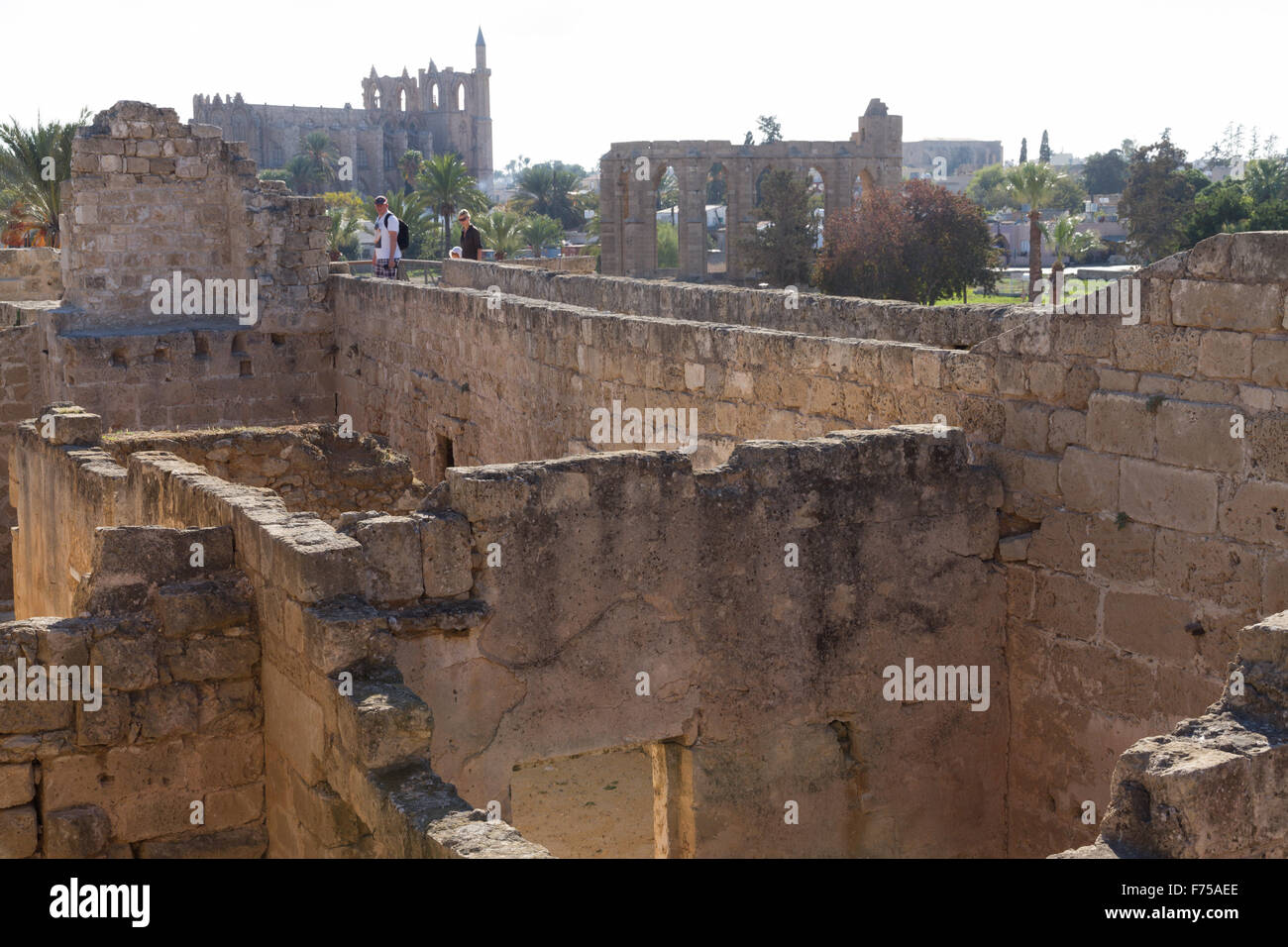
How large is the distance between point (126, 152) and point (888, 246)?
94.0 ft

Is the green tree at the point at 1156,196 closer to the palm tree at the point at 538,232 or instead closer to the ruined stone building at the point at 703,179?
the ruined stone building at the point at 703,179

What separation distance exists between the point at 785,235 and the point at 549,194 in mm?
36261

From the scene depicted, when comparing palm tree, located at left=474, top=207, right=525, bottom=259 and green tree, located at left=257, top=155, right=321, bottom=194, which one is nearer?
palm tree, located at left=474, top=207, right=525, bottom=259

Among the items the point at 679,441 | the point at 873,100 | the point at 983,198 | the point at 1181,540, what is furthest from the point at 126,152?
the point at 983,198

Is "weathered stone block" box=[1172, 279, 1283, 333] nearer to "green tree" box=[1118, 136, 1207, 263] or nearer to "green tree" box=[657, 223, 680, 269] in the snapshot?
"green tree" box=[1118, 136, 1207, 263]

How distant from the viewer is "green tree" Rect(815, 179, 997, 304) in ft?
133

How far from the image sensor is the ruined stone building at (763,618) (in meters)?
4.98

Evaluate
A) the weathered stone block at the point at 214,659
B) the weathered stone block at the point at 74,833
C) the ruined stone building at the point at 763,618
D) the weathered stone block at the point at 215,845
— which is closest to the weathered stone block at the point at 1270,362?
the ruined stone building at the point at 763,618

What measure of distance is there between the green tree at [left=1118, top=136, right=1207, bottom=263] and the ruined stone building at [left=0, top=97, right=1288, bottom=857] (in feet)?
149

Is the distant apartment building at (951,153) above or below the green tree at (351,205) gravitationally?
above

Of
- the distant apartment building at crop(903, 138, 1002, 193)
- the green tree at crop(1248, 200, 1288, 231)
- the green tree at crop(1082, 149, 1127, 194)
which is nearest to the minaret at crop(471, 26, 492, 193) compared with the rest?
the green tree at crop(1082, 149, 1127, 194)

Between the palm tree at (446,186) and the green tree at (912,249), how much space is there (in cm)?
1598

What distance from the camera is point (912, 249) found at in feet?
134

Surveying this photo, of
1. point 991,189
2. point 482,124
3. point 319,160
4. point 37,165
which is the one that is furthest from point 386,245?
point 482,124
